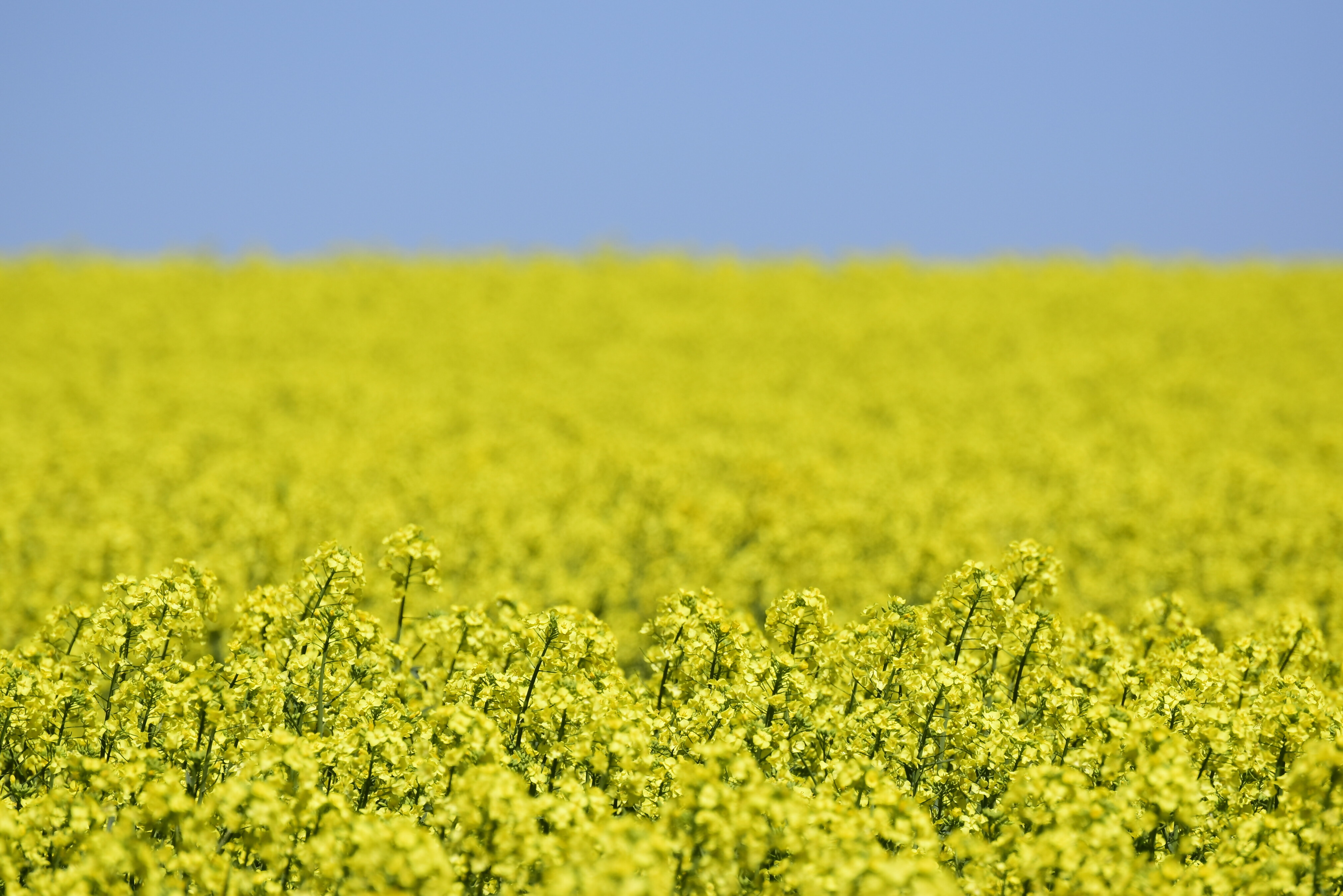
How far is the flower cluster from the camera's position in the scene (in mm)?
5688

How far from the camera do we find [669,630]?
8.10 metres

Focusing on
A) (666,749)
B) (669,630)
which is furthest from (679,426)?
(666,749)

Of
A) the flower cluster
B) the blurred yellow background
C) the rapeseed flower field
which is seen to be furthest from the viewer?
the blurred yellow background

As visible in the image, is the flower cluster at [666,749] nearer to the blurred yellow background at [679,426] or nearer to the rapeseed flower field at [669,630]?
the rapeseed flower field at [669,630]

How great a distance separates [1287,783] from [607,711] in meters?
4.30

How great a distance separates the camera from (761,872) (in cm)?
639

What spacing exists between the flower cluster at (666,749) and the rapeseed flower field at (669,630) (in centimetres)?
4

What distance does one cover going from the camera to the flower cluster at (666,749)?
5688 millimetres

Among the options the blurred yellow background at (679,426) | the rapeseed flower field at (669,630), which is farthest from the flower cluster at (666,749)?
the blurred yellow background at (679,426)

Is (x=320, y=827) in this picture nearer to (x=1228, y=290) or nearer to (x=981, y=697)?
(x=981, y=697)

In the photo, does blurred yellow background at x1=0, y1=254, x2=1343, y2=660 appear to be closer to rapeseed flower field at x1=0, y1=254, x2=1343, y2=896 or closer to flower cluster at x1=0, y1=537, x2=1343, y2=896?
rapeseed flower field at x1=0, y1=254, x2=1343, y2=896

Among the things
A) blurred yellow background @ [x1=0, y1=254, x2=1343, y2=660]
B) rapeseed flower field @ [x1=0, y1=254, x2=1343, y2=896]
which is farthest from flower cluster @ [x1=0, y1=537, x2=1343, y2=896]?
blurred yellow background @ [x1=0, y1=254, x2=1343, y2=660]

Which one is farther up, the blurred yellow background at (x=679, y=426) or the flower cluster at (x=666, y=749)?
the blurred yellow background at (x=679, y=426)

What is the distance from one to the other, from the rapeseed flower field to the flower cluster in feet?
0.12
